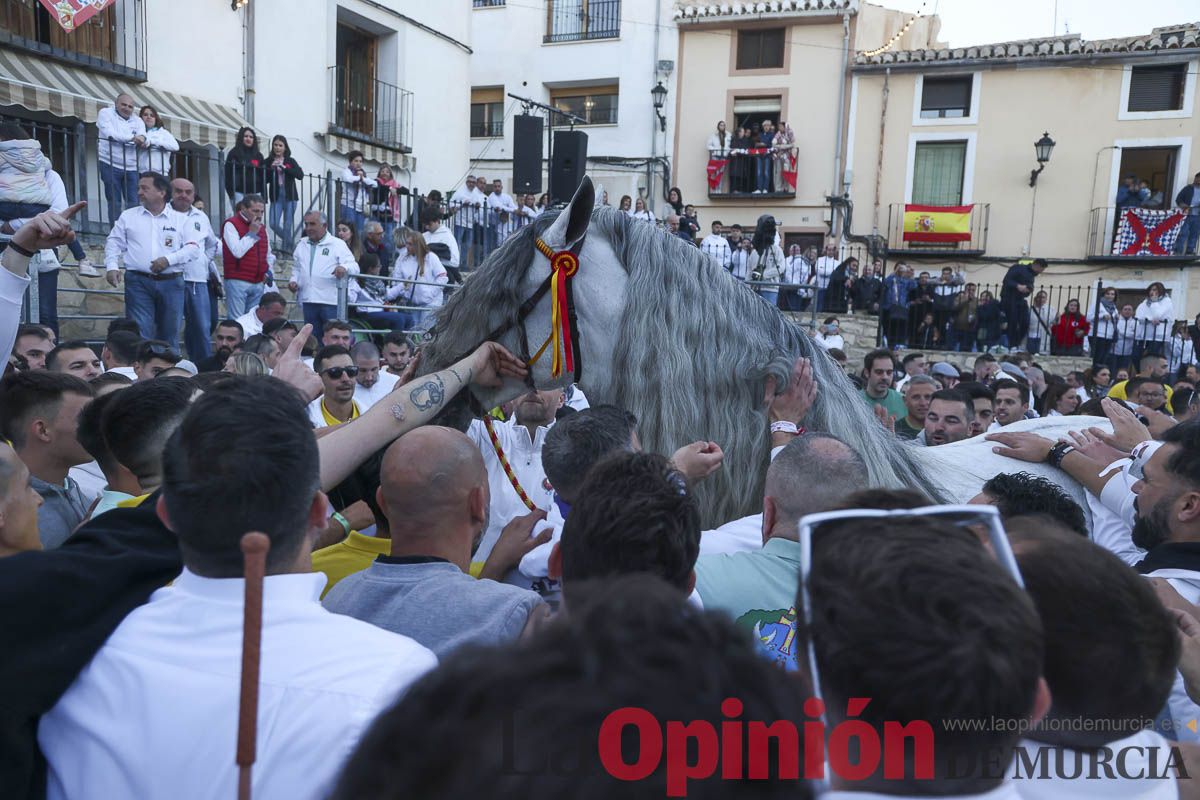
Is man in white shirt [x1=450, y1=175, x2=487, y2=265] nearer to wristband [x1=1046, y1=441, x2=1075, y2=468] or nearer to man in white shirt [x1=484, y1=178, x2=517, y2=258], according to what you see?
man in white shirt [x1=484, y1=178, x2=517, y2=258]

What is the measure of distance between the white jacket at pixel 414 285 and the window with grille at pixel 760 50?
17699 mm

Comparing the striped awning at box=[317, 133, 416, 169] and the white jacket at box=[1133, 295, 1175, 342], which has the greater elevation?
the striped awning at box=[317, 133, 416, 169]

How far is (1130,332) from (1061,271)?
572cm

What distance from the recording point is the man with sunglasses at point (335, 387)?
602 cm

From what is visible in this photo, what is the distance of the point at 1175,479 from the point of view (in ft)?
8.60

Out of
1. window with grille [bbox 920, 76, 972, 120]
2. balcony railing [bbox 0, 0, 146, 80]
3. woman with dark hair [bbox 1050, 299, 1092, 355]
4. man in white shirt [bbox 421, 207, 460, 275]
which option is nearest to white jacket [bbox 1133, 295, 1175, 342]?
woman with dark hair [bbox 1050, 299, 1092, 355]

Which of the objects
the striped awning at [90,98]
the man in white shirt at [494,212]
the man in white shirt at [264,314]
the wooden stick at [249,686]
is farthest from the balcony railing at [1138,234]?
the wooden stick at [249,686]

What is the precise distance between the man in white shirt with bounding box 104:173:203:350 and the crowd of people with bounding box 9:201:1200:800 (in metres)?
7.11

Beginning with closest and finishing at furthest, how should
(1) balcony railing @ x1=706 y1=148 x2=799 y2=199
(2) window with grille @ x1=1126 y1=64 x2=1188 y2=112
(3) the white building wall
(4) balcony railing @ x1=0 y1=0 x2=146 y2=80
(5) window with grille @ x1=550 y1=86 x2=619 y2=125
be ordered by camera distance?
1. (4) balcony railing @ x1=0 y1=0 x2=146 y2=80
2. (2) window with grille @ x1=1126 y1=64 x2=1188 y2=112
3. (1) balcony railing @ x1=706 y1=148 x2=799 y2=199
4. (3) the white building wall
5. (5) window with grille @ x1=550 y1=86 x2=619 y2=125

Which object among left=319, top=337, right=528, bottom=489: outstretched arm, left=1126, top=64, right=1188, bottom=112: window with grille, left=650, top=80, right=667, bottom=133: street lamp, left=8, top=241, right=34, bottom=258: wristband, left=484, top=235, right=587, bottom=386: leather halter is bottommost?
left=319, top=337, right=528, bottom=489: outstretched arm

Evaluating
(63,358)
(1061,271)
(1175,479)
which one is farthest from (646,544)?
(1061,271)

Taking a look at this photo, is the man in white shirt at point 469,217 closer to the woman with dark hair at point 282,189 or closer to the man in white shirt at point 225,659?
the woman with dark hair at point 282,189

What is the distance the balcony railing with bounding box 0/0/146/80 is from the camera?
42.0 ft

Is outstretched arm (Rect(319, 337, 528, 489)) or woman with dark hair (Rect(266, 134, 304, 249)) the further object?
woman with dark hair (Rect(266, 134, 304, 249))
